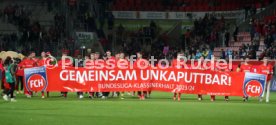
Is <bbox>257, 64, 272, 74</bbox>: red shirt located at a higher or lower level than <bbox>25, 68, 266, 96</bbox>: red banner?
higher

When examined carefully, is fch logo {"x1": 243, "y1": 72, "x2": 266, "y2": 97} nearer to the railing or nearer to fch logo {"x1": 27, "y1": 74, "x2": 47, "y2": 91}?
fch logo {"x1": 27, "y1": 74, "x2": 47, "y2": 91}

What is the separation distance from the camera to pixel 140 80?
88.6 ft

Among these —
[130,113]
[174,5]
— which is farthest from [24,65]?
[174,5]

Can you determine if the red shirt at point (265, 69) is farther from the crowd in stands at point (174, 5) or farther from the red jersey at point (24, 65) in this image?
the crowd in stands at point (174, 5)

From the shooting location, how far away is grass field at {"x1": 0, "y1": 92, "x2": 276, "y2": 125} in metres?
17.0

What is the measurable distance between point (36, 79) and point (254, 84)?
9561mm

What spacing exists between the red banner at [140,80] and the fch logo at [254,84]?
46mm

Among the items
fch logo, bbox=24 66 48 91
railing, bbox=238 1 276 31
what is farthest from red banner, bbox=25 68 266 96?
railing, bbox=238 1 276 31

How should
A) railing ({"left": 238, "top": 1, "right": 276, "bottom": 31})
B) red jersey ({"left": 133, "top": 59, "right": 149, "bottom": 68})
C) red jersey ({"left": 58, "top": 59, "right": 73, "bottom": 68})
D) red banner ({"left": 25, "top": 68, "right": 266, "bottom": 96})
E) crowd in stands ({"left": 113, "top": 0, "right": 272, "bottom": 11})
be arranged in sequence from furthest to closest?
crowd in stands ({"left": 113, "top": 0, "right": 272, "bottom": 11}), railing ({"left": 238, "top": 1, "right": 276, "bottom": 31}), red jersey ({"left": 58, "top": 59, "right": 73, "bottom": 68}), red jersey ({"left": 133, "top": 59, "right": 149, "bottom": 68}), red banner ({"left": 25, "top": 68, "right": 266, "bottom": 96})

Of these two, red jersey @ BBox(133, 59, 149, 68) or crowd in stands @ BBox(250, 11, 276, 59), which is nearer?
red jersey @ BBox(133, 59, 149, 68)

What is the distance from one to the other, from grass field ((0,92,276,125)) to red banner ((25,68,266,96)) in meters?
2.98

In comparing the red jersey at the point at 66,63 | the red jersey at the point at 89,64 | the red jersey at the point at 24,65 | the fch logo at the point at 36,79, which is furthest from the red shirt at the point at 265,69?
the red jersey at the point at 24,65

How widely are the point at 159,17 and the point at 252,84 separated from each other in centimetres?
2481

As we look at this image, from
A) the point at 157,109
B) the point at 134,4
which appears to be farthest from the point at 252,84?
the point at 134,4
